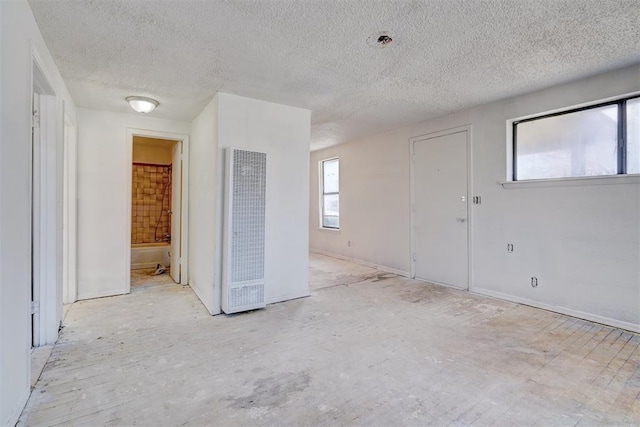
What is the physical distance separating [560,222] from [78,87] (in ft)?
16.9

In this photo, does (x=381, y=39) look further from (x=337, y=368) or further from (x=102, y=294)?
(x=102, y=294)

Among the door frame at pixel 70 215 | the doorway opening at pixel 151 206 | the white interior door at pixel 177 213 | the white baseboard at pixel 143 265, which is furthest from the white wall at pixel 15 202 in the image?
the white baseboard at pixel 143 265

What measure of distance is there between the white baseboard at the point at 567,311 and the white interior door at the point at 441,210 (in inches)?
13.5

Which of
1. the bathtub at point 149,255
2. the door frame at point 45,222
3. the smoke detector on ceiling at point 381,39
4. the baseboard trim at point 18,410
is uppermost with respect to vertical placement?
the smoke detector on ceiling at point 381,39

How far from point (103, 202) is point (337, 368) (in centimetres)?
353

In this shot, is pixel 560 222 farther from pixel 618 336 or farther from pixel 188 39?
pixel 188 39

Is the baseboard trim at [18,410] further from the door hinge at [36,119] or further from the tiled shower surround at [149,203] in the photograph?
the tiled shower surround at [149,203]

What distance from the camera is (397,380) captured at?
6.59ft

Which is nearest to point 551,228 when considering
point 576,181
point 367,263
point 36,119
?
point 576,181

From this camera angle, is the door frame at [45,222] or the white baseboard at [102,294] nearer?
the door frame at [45,222]

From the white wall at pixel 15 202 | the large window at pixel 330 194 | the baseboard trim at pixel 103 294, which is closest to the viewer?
the white wall at pixel 15 202

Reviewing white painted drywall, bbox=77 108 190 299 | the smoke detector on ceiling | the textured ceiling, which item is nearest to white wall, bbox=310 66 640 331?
the textured ceiling

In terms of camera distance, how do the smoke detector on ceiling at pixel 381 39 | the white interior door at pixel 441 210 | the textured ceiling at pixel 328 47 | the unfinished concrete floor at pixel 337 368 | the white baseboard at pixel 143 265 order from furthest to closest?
the white baseboard at pixel 143 265
the white interior door at pixel 441 210
the smoke detector on ceiling at pixel 381 39
the textured ceiling at pixel 328 47
the unfinished concrete floor at pixel 337 368

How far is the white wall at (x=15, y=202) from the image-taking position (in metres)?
1.43
